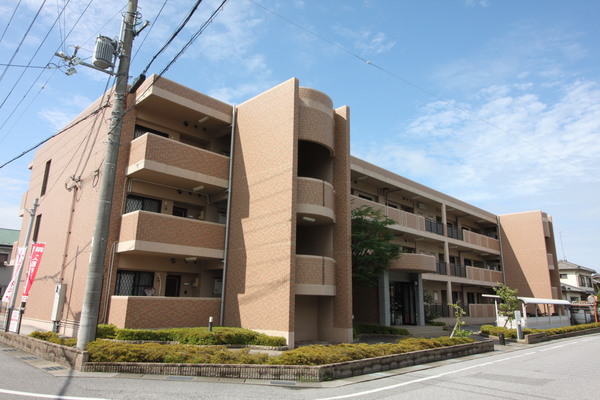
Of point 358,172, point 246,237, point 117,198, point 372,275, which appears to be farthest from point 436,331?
point 117,198

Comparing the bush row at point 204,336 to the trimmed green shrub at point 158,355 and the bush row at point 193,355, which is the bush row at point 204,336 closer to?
the bush row at point 193,355

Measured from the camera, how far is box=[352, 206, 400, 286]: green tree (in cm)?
1944

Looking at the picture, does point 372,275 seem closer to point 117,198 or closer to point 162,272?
point 162,272

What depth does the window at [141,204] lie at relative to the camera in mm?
17547

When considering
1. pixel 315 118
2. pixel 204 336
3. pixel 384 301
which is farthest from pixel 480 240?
pixel 204 336

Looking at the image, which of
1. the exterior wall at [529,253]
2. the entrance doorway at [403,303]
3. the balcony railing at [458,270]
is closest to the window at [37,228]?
the entrance doorway at [403,303]

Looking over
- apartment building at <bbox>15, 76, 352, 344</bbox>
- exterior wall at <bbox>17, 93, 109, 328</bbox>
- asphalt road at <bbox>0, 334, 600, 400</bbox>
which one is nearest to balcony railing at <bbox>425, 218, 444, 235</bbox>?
apartment building at <bbox>15, 76, 352, 344</bbox>

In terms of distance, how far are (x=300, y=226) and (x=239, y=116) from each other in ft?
20.2

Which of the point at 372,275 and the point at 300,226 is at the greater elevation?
the point at 300,226

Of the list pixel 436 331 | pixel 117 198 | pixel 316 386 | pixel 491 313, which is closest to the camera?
pixel 316 386

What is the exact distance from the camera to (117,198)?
16.8 m

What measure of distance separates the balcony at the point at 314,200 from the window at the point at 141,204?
22.4 feet

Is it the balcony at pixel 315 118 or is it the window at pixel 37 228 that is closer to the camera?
the balcony at pixel 315 118

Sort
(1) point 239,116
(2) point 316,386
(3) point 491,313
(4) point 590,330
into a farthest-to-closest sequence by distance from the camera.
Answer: (3) point 491,313 < (4) point 590,330 < (1) point 239,116 < (2) point 316,386
